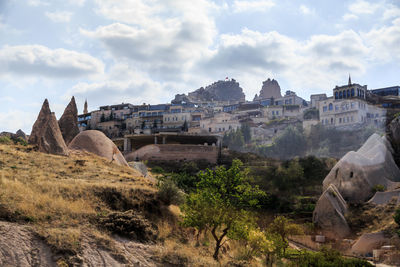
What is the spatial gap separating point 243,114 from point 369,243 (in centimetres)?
6317

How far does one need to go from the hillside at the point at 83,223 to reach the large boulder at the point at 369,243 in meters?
15.3

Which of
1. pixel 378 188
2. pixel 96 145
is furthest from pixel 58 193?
pixel 378 188

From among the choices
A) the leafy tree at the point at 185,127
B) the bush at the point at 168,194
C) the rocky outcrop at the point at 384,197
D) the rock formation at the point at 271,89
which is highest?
the rock formation at the point at 271,89

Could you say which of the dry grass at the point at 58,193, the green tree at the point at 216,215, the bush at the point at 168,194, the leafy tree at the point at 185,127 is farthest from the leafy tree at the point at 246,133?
the green tree at the point at 216,215

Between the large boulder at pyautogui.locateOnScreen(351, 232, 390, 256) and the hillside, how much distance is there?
15.3m

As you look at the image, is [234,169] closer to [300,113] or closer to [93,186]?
[93,186]

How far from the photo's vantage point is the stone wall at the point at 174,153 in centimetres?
5578

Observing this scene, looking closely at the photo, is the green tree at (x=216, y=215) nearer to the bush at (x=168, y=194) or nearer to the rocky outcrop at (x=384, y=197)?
the bush at (x=168, y=194)

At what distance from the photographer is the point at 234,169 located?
22.0 meters

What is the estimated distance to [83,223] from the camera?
17.4 metres

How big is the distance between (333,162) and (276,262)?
105 ft

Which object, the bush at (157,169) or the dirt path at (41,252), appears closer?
the dirt path at (41,252)

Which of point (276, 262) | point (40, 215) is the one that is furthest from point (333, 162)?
point (40, 215)

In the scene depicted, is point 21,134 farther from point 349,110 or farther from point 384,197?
point 384,197
